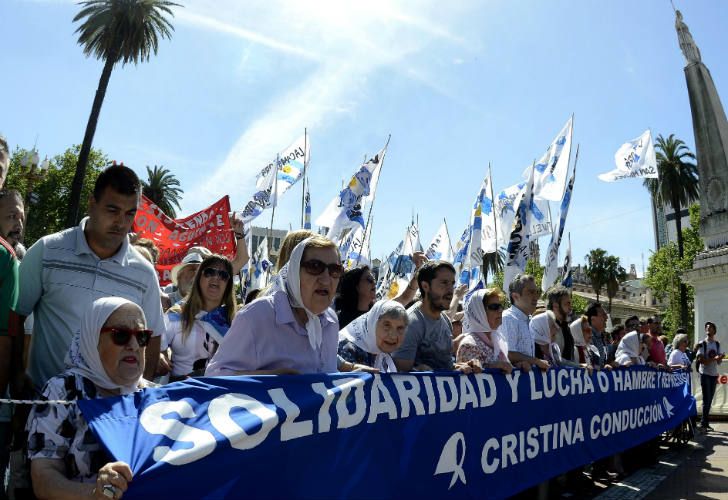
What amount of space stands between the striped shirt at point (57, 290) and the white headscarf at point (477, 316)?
9.94 feet

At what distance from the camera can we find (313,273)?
304 cm

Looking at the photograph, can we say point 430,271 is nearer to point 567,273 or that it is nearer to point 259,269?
point 567,273

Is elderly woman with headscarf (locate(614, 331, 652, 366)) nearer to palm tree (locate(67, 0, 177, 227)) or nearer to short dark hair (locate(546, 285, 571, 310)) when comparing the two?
short dark hair (locate(546, 285, 571, 310))

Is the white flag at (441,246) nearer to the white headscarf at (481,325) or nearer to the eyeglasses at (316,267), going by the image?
the white headscarf at (481,325)

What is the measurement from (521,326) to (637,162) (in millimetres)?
8836

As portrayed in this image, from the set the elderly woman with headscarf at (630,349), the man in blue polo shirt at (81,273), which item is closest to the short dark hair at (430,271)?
the man in blue polo shirt at (81,273)

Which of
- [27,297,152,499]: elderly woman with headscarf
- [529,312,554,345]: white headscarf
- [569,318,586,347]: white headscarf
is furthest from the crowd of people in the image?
[569,318,586,347]: white headscarf

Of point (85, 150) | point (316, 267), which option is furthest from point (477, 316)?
point (85, 150)

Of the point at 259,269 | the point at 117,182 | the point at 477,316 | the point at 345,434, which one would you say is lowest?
the point at 345,434

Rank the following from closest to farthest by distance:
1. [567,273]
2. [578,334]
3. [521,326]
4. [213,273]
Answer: [213,273]
[521,326]
[578,334]
[567,273]

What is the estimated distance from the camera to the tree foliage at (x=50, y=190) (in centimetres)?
3106

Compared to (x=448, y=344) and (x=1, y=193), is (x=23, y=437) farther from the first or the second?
(x=448, y=344)

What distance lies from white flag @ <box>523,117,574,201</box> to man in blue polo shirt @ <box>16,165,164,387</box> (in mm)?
9426

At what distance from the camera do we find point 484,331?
4.96 m
